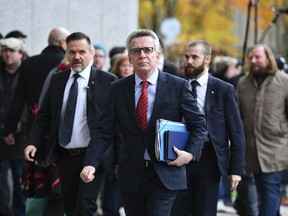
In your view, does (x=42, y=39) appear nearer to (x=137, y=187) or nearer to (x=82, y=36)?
(x=82, y=36)

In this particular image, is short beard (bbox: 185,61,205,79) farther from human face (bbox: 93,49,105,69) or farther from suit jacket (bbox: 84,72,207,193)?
human face (bbox: 93,49,105,69)

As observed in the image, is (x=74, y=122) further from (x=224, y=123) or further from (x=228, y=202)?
(x=228, y=202)

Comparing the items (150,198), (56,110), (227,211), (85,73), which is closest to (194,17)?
(227,211)

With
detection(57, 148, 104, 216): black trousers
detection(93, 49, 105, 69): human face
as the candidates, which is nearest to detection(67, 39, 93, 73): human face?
detection(57, 148, 104, 216): black trousers

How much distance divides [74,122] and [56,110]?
0.82 feet

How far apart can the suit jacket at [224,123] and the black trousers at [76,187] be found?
1186 millimetres

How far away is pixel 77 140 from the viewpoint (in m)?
8.23

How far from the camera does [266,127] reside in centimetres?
981

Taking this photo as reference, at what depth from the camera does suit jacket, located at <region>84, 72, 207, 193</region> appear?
22.9 ft

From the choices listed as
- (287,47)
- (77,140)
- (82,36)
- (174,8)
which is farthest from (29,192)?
(174,8)

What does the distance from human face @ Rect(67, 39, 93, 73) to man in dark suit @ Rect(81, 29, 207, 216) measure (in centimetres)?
131

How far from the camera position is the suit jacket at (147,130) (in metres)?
6.97

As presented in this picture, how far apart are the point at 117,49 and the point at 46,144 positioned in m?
3.98

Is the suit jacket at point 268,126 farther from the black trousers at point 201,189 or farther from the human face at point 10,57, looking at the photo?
the human face at point 10,57
